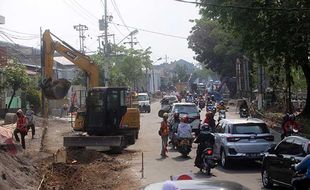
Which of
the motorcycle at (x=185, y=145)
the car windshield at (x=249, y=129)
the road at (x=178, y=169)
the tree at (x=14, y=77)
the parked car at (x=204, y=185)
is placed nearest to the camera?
the parked car at (x=204, y=185)

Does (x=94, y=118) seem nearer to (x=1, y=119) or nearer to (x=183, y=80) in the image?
(x=1, y=119)

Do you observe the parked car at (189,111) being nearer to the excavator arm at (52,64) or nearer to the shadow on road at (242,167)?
the excavator arm at (52,64)

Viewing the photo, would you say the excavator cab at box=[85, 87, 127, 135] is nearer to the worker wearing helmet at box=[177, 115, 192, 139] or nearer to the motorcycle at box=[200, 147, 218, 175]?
the worker wearing helmet at box=[177, 115, 192, 139]

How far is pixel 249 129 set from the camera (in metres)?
18.1

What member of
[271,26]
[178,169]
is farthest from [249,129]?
[271,26]

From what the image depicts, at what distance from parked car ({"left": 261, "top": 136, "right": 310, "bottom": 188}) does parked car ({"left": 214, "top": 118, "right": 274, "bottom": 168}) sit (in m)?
3.43

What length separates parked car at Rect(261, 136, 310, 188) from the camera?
491 inches

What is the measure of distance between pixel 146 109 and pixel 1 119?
21917 mm

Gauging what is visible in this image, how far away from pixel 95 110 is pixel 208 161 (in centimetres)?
863

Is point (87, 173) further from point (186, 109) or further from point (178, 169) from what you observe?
point (186, 109)

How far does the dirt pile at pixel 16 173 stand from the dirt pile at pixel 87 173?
38 cm

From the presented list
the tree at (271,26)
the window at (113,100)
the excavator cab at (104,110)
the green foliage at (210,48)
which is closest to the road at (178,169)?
the excavator cab at (104,110)

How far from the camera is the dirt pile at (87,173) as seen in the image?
51.3 ft

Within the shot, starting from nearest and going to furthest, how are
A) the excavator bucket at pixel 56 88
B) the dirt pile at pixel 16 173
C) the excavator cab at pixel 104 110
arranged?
the dirt pile at pixel 16 173, the excavator bucket at pixel 56 88, the excavator cab at pixel 104 110
